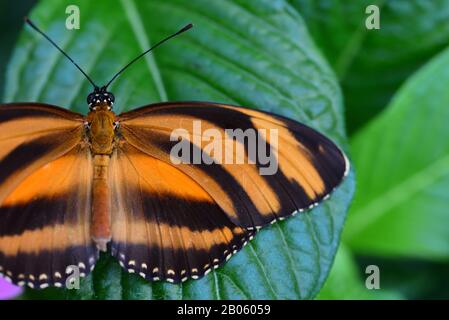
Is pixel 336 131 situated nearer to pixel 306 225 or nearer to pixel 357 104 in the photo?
pixel 306 225

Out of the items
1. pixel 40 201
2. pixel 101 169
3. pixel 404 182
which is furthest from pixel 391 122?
pixel 40 201

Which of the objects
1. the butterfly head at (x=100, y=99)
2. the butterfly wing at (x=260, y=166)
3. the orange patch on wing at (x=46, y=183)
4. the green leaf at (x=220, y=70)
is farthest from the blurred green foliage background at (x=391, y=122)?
the orange patch on wing at (x=46, y=183)

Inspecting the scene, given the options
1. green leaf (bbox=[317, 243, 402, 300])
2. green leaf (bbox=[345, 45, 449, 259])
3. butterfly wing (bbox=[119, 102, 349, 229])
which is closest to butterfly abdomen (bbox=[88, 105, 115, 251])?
butterfly wing (bbox=[119, 102, 349, 229])

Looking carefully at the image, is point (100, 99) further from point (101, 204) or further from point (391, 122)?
point (391, 122)
